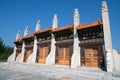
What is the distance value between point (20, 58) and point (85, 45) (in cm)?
1745

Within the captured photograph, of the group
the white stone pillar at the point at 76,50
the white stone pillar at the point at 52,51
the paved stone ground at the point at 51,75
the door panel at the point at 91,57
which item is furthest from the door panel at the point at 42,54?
the paved stone ground at the point at 51,75

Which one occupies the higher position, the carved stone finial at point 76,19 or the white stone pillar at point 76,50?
the carved stone finial at point 76,19

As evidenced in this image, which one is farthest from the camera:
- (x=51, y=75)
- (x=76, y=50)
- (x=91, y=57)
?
(x=76, y=50)

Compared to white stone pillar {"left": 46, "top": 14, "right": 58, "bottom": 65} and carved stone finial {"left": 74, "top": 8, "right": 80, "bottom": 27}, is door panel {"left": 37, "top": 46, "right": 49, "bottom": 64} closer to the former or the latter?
white stone pillar {"left": 46, "top": 14, "right": 58, "bottom": 65}

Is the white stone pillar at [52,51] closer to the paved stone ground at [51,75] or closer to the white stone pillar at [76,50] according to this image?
the white stone pillar at [76,50]

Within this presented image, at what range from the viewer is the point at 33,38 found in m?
23.0

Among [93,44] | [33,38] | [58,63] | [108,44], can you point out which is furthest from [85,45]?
[33,38]

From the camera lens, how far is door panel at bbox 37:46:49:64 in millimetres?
19245

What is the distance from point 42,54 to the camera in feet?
A: 65.4

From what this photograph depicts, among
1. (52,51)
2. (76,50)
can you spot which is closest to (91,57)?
(76,50)

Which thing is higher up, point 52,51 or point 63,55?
point 52,51

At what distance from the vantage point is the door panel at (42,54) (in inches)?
758

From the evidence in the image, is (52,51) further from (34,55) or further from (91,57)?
(91,57)

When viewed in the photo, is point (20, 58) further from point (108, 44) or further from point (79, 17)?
point (108, 44)
